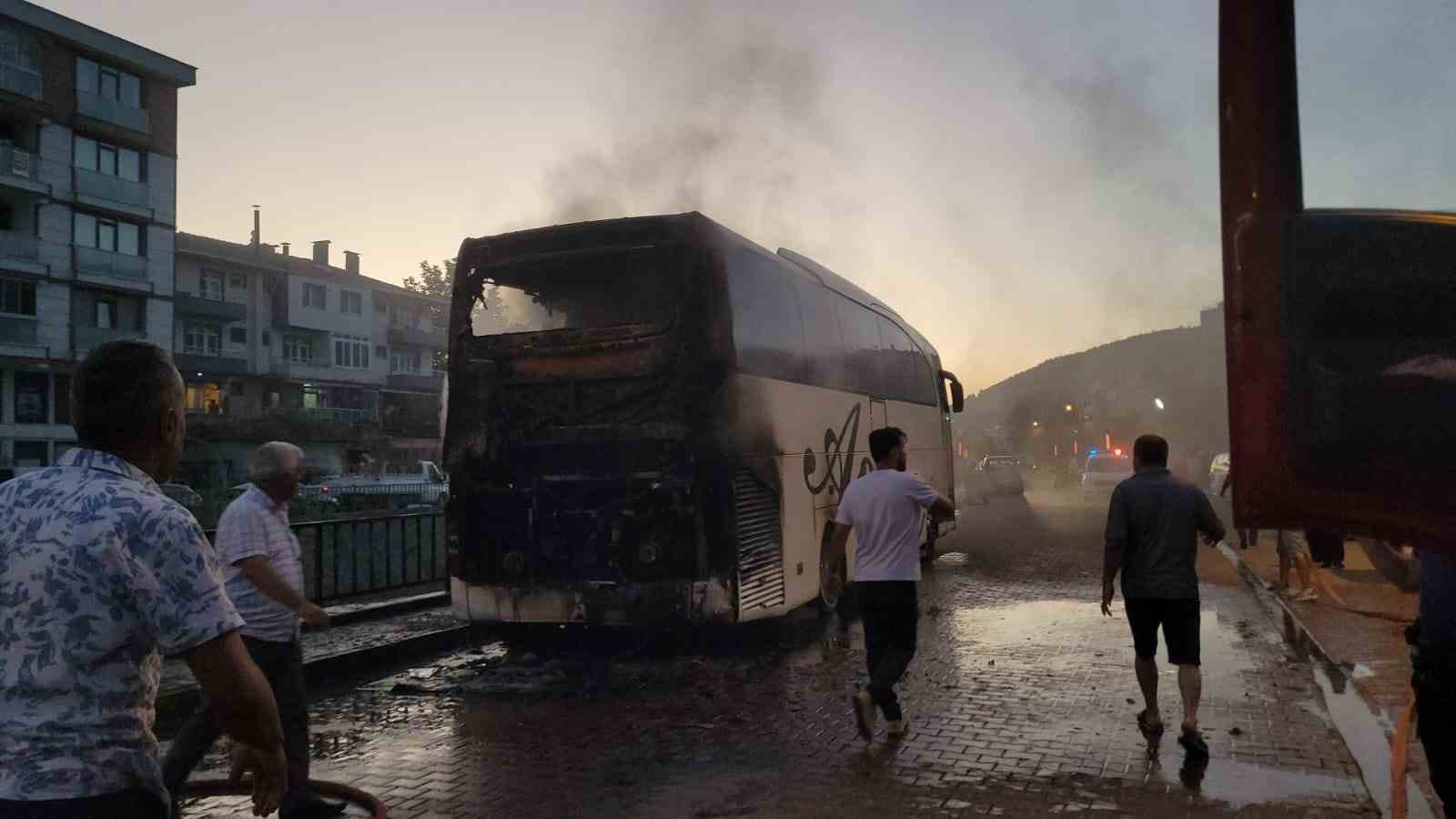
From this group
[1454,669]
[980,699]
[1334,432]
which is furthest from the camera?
[980,699]

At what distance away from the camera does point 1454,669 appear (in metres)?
3.63

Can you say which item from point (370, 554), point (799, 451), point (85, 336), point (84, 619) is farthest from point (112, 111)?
point (84, 619)

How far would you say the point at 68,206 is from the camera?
38.7 m

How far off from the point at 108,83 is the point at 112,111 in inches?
46.2

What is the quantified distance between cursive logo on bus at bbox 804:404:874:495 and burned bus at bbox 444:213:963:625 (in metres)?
0.58

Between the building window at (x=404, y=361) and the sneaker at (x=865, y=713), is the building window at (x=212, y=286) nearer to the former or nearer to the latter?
the building window at (x=404, y=361)

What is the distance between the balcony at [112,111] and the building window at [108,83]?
22 cm

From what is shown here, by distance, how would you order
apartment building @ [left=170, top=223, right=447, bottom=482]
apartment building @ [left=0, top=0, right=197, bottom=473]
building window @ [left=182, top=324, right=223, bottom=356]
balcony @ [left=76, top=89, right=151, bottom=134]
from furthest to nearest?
1. building window @ [left=182, top=324, right=223, bottom=356]
2. apartment building @ [left=170, top=223, right=447, bottom=482]
3. balcony @ [left=76, top=89, right=151, bottom=134]
4. apartment building @ [left=0, top=0, right=197, bottom=473]

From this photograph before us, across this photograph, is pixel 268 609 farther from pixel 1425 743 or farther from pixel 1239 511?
pixel 1425 743

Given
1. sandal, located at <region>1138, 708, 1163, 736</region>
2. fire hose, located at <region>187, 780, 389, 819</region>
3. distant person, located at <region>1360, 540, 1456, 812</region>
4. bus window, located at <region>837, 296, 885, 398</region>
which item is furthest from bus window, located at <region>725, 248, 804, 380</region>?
distant person, located at <region>1360, 540, 1456, 812</region>

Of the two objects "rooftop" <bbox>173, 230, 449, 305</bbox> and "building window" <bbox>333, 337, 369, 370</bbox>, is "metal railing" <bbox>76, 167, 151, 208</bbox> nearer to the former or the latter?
"rooftop" <bbox>173, 230, 449, 305</bbox>

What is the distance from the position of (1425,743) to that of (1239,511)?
2111 mm

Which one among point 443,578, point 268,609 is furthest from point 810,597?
point 268,609

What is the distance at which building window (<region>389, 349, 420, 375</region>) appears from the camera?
64375 millimetres
